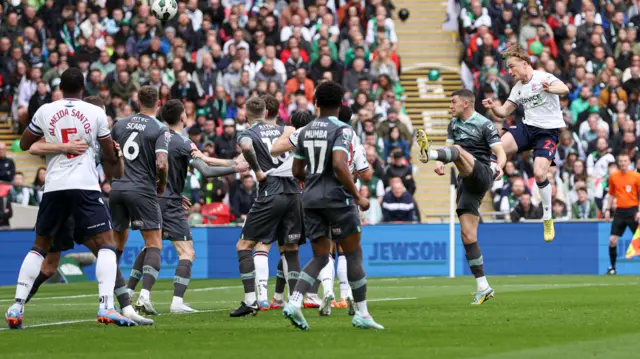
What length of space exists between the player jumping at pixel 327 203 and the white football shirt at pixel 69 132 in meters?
2.02

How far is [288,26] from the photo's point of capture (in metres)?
31.8

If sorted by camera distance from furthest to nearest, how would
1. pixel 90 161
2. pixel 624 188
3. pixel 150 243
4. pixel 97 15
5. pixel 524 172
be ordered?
pixel 97 15
pixel 524 172
pixel 624 188
pixel 150 243
pixel 90 161

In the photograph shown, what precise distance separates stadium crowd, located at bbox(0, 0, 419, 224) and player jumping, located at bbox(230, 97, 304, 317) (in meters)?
12.6

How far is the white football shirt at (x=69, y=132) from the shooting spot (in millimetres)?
11789

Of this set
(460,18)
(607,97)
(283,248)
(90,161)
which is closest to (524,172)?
(607,97)

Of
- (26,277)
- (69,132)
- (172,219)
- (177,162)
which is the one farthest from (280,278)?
(69,132)

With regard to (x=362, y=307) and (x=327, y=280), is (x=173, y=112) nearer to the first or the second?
(x=327, y=280)

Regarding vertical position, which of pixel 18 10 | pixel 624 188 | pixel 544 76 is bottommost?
pixel 624 188

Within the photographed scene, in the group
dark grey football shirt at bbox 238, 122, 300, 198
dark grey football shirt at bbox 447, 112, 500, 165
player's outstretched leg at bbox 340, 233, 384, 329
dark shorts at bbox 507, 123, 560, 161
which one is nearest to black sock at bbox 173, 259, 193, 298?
dark grey football shirt at bbox 238, 122, 300, 198

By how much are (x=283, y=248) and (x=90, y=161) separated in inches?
134

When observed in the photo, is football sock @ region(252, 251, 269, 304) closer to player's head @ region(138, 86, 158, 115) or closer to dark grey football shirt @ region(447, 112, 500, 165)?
player's head @ region(138, 86, 158, 115)

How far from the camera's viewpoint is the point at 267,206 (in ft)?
46.7

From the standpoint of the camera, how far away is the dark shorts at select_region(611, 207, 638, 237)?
25312 mm

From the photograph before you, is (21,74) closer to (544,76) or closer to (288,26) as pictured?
(288,26)
